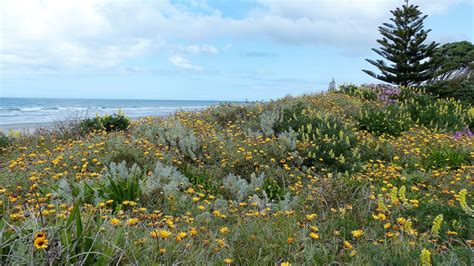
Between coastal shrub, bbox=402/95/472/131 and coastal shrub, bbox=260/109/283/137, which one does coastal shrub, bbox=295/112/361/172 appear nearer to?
coastal shrub, bbox=260/109/283/137

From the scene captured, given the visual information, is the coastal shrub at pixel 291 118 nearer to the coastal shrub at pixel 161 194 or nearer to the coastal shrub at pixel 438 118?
the coastal shrub at pixel 161 194

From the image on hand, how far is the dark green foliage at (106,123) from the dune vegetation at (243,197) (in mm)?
91

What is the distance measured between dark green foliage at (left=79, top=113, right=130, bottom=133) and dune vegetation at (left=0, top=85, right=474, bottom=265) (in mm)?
91

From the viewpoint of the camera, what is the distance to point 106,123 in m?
10.0

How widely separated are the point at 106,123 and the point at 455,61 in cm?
2059

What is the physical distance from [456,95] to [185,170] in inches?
728

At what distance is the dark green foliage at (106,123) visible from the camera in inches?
387

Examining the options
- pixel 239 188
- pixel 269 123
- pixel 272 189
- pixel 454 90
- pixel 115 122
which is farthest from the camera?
pixel 454 90

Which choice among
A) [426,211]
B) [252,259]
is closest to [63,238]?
[252,259]

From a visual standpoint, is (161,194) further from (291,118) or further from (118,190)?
(291,118)

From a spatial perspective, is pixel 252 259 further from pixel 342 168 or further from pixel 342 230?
pixel 342 168

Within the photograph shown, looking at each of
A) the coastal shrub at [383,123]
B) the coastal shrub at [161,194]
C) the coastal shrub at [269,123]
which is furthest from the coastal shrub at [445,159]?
the coastal shrub at [161,194]

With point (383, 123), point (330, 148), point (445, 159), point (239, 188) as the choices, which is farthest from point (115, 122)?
point (445, 159)

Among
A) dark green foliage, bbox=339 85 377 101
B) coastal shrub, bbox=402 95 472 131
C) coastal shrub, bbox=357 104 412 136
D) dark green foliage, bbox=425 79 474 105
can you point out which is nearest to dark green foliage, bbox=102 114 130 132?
coastal shrub, bbox=357 104 412 136
